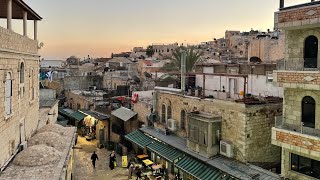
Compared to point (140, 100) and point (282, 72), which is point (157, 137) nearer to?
point (140, 100)

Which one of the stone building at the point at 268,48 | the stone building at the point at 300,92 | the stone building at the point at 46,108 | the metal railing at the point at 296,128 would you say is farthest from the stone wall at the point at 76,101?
the stone building at the point at 300,92

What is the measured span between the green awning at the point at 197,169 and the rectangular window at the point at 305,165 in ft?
12.4

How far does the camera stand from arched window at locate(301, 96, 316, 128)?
43.6ft

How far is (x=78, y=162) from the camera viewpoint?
2678cm

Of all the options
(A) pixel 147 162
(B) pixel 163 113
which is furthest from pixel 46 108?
(A) pixel 147 162

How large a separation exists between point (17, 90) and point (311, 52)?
14.5 metres

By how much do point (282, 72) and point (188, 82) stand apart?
43.2ft

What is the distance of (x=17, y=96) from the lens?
1606 cm

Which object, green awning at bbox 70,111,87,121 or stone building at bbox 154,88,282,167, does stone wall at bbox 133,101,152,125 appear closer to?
green awning at bbox 70,111,87,121

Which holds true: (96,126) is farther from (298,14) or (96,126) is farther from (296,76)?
(298,14)

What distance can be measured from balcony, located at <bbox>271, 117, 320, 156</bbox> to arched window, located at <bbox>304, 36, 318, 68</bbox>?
8.96ft

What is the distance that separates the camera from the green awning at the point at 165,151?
20041 millimetres

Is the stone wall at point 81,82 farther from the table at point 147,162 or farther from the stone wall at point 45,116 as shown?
the table at point 147,162

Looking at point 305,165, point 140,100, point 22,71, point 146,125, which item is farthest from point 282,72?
point 140,100
